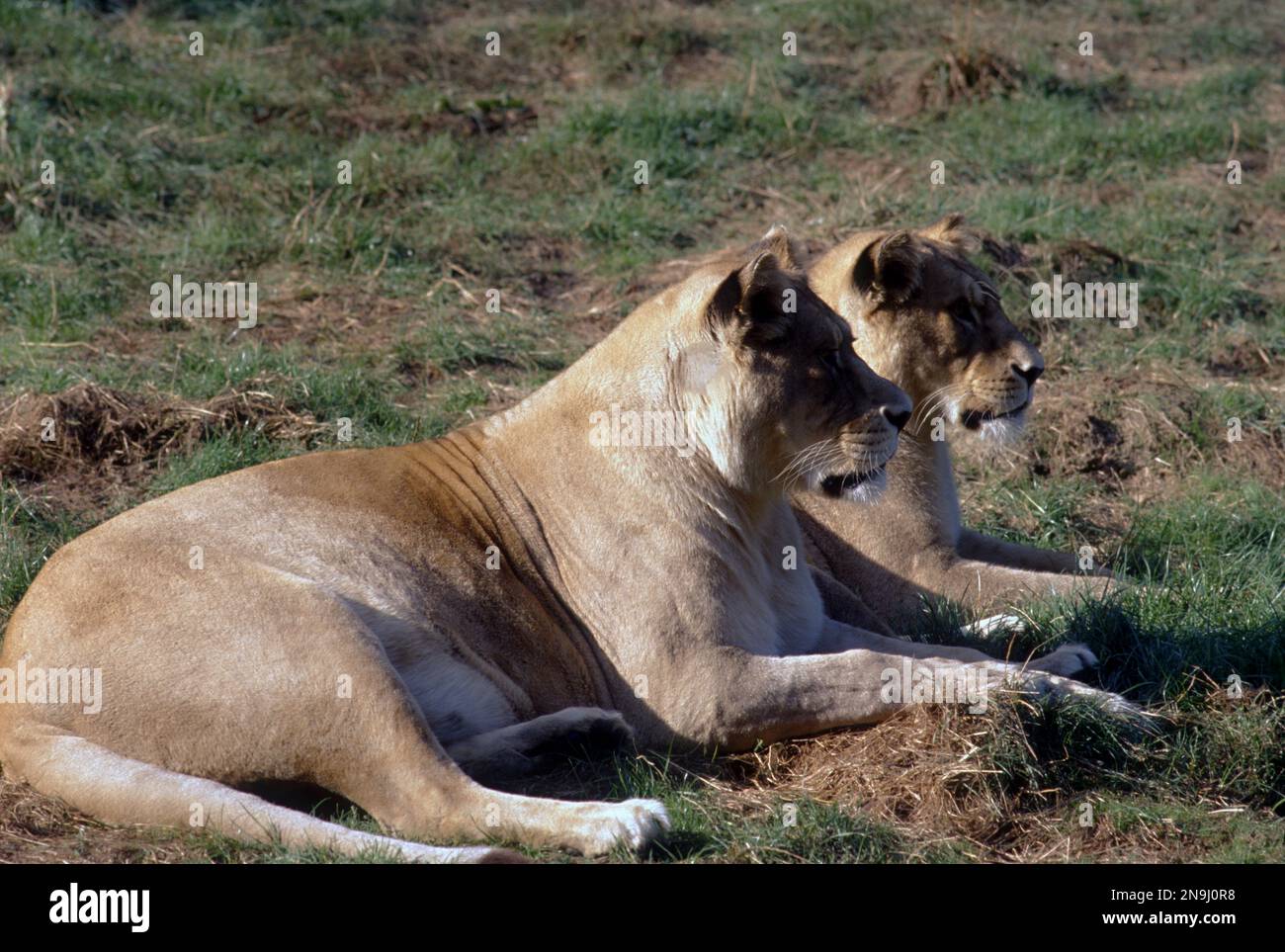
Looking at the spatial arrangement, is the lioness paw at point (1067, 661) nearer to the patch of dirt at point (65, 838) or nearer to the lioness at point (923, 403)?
the lioness at point (923, 403)

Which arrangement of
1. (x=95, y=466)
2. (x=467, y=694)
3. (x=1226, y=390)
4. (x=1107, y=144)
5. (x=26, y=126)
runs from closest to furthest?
(x=467, y=694) → (x=95, y=466) → (x=1226, y=390) → (x=26, y=126) → (x=1107, y=144)

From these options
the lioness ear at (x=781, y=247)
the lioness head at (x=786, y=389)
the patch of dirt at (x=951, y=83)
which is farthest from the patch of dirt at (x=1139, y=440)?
the patch of dirt at (x=951, y=83)

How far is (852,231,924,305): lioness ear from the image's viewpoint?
5.76 m

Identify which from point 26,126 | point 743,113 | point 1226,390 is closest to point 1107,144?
point 743,113

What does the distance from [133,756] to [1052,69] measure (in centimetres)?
865

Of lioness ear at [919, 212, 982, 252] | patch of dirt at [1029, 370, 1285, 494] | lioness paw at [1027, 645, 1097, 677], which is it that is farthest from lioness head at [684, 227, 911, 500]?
patch of dirt at [1029, 370, 1285, 494]

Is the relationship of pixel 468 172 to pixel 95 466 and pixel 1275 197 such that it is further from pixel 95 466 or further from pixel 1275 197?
pixel 1275 197

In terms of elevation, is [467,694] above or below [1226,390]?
below

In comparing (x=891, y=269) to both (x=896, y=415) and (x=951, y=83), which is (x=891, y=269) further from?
(x=951, y=83)

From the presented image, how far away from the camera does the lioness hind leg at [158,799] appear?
3.96 metres

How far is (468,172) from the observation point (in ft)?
31.2

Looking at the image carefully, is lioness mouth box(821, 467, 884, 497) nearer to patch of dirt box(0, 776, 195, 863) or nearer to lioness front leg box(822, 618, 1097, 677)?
lioness front leg box(822, 618, 1097, 677)
